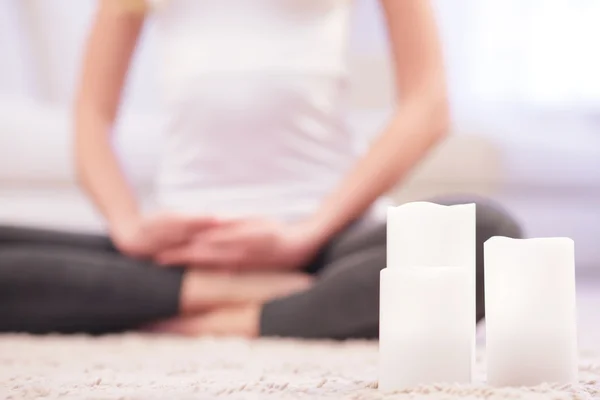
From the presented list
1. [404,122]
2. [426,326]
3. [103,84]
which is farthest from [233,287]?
[426,326]

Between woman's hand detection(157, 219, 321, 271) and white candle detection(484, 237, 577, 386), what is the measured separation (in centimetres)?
58

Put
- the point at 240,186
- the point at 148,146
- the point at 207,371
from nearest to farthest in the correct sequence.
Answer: the point at 207,371 < the point at 240,186 < the point at 148,146

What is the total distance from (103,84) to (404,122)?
19.1 inches

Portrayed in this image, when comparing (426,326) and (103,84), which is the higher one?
(103,84)

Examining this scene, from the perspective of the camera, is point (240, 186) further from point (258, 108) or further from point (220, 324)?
point (220, 324)

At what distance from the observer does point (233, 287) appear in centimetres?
119

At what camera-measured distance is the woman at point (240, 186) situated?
114 centimetres

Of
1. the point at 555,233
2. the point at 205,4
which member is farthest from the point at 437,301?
the point at 555,233

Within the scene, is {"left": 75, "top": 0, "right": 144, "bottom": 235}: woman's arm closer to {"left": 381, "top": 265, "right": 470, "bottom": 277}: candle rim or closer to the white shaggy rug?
the white shaggy rug

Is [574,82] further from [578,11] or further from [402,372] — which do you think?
[402,372]

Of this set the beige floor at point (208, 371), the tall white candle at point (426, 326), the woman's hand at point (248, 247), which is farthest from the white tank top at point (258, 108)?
the tall white candle at point (426, 326)

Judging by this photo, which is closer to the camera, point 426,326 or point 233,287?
point 426,326

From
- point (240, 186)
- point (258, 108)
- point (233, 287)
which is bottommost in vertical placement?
point (233, 287)

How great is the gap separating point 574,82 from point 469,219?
1971 mm
